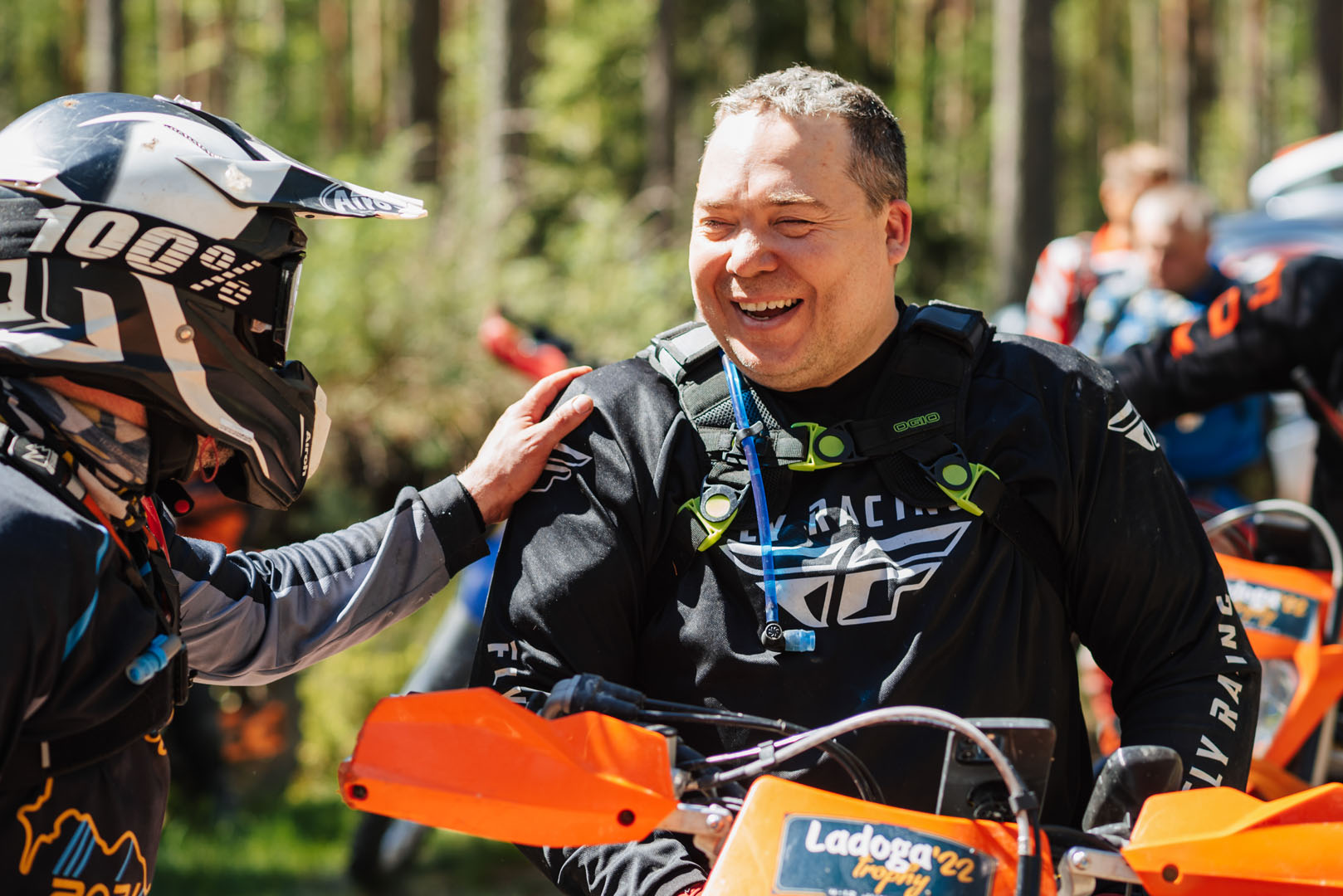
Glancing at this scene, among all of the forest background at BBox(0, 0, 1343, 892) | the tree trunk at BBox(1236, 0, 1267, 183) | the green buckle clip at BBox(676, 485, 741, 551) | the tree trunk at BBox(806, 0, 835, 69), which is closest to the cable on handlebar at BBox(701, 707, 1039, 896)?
the green buckle clip at BBox(676, 485, 741, 551)

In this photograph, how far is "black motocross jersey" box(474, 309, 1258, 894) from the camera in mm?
2324

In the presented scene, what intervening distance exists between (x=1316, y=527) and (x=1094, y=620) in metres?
1.54

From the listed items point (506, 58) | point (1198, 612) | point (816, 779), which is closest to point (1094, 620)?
point (1198, 612)

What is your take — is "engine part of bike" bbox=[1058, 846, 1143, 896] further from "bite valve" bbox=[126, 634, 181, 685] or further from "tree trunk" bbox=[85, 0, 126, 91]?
"tree trunk" bbox=[85, 0, 126, 91]

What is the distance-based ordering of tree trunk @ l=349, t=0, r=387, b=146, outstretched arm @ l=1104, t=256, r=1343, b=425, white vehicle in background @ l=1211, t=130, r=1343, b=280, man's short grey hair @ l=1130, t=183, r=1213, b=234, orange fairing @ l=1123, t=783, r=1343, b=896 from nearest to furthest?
orange fairing @ l=1123, t=783, r=1343, b=896
outstretched arm @ l=1104, t=256, r=1343, b=425
man's short grey hair @ l=1130, t=183, r=1213, b=234
white vehicle in background @ l=1211, t=130, r=1343, b=280
tree trunk @ l=349, t=0, r=387, b=146

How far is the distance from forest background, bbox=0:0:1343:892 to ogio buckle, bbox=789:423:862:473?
3714 mm

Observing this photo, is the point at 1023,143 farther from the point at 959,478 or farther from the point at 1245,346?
the point at 959,478

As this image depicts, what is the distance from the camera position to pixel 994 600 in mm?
2363

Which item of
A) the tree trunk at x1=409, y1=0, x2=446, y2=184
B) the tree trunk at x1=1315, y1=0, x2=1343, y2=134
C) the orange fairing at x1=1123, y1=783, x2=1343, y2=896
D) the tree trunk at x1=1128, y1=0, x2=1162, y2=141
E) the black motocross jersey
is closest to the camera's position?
the orange fairing at x1=1123, y1=783, x2=1343, y2=896

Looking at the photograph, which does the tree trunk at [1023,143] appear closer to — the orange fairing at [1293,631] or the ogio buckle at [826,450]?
the orange fairing at [1293,631]

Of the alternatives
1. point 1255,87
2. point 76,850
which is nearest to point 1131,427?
point 76,850

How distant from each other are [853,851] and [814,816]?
0.07m

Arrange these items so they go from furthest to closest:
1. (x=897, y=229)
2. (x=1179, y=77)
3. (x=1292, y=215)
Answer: (x=1179, y=77)
(x=1292, y=215)
(x=897, y=229)

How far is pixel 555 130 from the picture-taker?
58.3 feet
